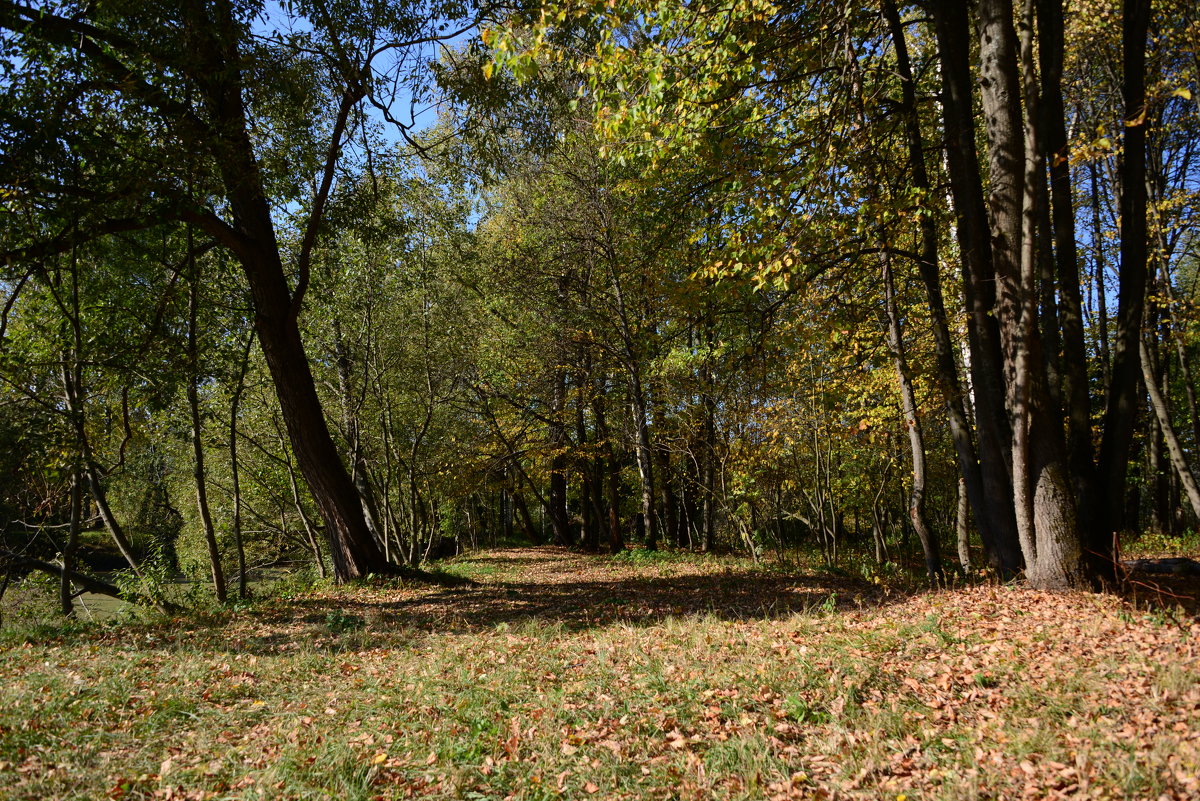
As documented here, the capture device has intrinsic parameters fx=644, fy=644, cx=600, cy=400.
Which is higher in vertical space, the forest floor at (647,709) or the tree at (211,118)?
the tree at (211,118)

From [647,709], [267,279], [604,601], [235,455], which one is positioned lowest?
[604,601]

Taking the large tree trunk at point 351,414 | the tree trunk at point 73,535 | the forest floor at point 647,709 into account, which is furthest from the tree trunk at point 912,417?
the large tree trunk at point 351,414

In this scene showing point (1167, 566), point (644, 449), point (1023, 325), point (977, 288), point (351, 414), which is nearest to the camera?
point (1023, 325)

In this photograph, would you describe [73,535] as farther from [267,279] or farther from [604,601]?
[604,601]

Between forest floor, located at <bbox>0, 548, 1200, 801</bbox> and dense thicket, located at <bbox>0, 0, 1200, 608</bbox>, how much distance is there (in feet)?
7.20

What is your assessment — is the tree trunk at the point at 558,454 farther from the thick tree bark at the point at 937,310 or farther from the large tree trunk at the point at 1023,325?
the large tree trunk at the point at 1023,325

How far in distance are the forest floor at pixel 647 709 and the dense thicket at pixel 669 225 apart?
2196 millimetres

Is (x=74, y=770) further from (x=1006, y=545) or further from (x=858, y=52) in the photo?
(x=858, y=52)

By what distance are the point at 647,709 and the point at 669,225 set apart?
22.4 ft

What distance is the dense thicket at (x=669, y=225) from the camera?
6617 millimetres

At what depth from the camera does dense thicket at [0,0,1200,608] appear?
21.7ft

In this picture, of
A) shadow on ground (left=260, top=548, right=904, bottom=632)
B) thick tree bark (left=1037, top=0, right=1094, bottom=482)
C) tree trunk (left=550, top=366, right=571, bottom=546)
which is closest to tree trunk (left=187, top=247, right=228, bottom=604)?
shadow on ground (left=260, top=548, right=904, bottom=632)

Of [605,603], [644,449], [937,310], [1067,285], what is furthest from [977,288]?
[644,449]

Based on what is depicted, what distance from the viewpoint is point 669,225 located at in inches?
364
